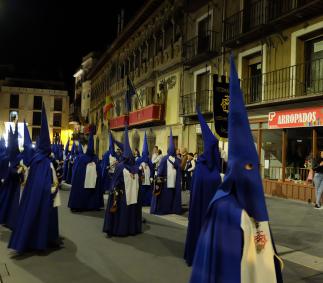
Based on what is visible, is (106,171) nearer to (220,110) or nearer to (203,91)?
(220,110)

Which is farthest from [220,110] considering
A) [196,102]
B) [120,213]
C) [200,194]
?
[196,102]

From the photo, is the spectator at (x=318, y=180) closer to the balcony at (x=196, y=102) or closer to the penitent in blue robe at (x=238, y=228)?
the balcony at (x=196, y=102)

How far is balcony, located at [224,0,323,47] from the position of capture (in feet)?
45.7

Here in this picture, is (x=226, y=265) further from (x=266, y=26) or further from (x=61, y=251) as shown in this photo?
(x=266, y=26)

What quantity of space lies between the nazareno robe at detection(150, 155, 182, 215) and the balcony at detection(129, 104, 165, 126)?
1412 cm

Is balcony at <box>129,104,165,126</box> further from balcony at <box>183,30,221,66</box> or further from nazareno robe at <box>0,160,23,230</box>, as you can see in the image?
nazareno robe at <box>0,160,23,230</box>

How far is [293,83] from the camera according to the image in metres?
14.7

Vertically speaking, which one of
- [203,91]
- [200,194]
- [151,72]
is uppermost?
[151,72]

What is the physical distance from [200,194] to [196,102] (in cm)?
1500

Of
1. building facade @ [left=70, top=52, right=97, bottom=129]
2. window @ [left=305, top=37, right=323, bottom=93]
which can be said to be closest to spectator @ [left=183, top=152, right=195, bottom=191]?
window @ [left=305, top=37, right=323, bottom=93]

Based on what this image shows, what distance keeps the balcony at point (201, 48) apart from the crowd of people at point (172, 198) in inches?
272

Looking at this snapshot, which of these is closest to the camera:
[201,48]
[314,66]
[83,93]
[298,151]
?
[314,66]

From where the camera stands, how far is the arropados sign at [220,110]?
816 centimetres

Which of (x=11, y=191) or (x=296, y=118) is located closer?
(x=11, y=191)
